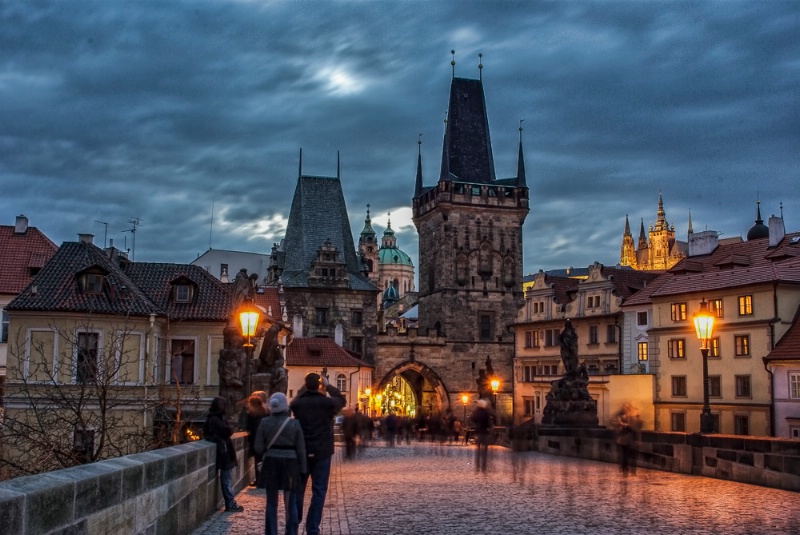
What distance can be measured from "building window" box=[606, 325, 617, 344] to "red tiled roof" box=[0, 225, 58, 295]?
102ft

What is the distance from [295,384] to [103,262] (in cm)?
2477

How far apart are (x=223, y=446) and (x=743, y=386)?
33.9 m

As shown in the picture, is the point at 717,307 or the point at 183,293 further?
the point at 717,307

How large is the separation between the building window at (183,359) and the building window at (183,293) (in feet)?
5.93

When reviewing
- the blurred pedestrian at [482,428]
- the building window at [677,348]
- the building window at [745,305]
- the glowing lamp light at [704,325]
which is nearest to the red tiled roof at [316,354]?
the building window at [677,348]

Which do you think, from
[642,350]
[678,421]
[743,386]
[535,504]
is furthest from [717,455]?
[642,350]

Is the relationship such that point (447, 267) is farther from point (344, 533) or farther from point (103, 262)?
point (344, 533)

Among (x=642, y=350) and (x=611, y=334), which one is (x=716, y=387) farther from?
(x=611, y=334)

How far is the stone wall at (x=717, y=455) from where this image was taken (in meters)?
16.4

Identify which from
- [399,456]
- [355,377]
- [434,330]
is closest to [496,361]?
[434,330]

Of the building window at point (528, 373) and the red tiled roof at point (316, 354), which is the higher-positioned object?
the red tiled roof at point (316, 354)

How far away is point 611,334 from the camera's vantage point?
5572 cm

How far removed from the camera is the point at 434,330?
258 ft

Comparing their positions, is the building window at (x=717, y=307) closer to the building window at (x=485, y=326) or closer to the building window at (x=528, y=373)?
the building window at (x=528, y=373)
